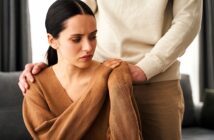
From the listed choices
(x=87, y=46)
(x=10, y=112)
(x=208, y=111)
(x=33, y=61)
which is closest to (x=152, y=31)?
(x=87, y=46)

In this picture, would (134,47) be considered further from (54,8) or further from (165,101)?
(54,8)

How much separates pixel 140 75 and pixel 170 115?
0.23 metres

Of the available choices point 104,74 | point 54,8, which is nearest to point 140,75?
point 104,74

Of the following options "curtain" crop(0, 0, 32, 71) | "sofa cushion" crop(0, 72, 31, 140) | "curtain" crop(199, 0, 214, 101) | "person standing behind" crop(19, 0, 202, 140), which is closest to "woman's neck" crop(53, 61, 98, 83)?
"person standing behind" crop(19, 0, 202, 140)

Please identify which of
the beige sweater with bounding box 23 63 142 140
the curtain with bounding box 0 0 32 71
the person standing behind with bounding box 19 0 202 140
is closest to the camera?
the beige sweater with bounding box 23 63 142 140

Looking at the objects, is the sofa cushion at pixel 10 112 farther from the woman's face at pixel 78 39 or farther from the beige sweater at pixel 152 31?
the woman's face at pixel 78 39

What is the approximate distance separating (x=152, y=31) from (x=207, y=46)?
2554mm

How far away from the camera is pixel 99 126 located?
1188 mm

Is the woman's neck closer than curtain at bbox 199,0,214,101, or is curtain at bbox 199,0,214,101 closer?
the woman's neck

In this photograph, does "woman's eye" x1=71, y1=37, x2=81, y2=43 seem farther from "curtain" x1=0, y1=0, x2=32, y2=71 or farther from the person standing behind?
"curtain" x1=0, y1=0, x2=32, y2=71

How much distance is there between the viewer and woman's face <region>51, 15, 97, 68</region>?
116cm

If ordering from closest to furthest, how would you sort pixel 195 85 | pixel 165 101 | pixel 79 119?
1. pixel 79 119
2. pixel 165 101
3. pixel 195 85

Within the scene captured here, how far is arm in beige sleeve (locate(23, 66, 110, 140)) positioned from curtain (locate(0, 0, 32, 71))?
5.54 feet

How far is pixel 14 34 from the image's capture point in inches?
109
